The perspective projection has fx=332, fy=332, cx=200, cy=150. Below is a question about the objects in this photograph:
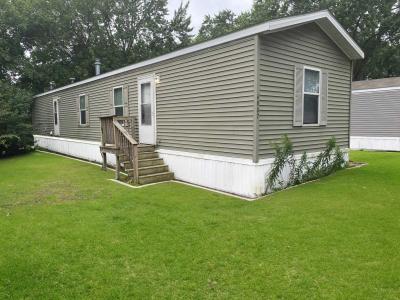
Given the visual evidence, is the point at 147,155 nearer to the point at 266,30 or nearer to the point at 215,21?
the point at 266,30

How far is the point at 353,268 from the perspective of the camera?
3.33 metres

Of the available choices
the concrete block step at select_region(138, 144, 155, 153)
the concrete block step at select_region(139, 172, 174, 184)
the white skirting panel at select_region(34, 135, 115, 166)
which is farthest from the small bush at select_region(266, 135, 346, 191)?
the white skirting panel at select_region(34, 135, 115, 166)

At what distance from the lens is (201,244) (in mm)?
4023

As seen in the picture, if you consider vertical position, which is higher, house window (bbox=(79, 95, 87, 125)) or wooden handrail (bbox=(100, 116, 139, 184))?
house window (bbox=(79, 95, 87, 125))

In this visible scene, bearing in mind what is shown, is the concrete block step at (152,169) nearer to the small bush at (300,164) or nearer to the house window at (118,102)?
the small bush at (300,164)

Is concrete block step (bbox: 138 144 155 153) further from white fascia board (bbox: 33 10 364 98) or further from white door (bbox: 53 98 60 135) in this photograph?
white door (bbox: 53 98 60 135)

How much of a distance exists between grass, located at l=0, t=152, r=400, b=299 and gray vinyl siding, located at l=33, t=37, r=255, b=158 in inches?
51.1

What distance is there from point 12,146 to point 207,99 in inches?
422

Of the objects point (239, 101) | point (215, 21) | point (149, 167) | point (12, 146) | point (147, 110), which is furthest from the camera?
point (215, 21)

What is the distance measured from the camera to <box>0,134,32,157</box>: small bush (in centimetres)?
1334

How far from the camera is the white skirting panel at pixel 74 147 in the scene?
11.6 meters

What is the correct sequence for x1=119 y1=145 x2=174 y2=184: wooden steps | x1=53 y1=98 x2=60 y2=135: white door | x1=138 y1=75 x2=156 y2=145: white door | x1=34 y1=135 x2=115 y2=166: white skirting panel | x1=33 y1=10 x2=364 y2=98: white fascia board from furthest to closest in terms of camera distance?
x1=53 y1=98 x2=60 y2=135: white door < x1=34 y1=135 x2=115 y2=166: white skirting panel < x1=138 y1=75 x2=156 y2=145: white door < x1=119 y1=145 x2=174 y2=184: wooden steps < x1=33 y1=10 x2=364 y2=98: white fascia board

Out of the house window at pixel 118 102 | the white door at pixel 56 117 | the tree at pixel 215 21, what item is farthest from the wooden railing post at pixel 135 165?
the tree at pixel 215 21

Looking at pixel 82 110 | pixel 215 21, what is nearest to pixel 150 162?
pixel 82 110
